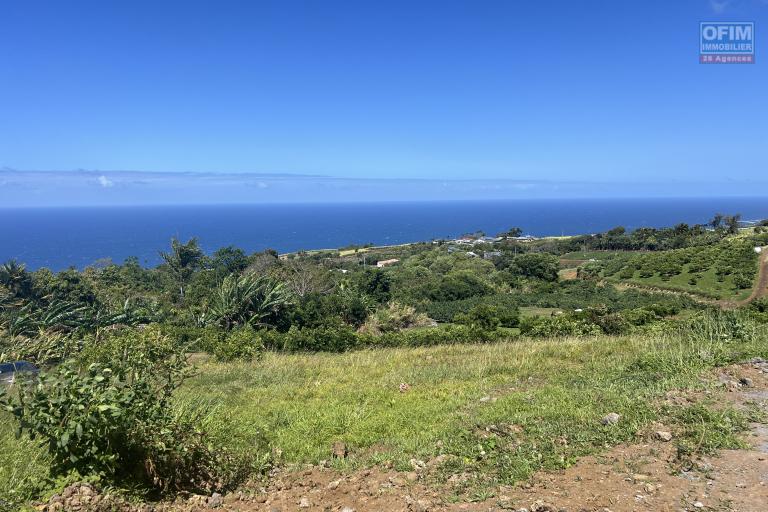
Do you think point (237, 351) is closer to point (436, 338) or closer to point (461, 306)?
point (436, 338)

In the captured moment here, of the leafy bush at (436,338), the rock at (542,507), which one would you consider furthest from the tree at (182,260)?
the rock at (542,507)

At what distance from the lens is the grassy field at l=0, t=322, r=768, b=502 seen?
4199 millimetres

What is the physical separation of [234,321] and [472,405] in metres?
19.1

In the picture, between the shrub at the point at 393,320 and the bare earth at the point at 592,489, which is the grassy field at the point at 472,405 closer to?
the bare earth at the point at 592,489

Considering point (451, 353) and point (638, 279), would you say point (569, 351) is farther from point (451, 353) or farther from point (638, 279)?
point (638, 279)

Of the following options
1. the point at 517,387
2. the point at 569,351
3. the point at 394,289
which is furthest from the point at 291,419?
the point at 394,289

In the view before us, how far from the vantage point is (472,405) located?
6.08m

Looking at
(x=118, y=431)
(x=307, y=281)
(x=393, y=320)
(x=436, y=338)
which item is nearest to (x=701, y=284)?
(x=393, y=320)

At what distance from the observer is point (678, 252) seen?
4638 cm

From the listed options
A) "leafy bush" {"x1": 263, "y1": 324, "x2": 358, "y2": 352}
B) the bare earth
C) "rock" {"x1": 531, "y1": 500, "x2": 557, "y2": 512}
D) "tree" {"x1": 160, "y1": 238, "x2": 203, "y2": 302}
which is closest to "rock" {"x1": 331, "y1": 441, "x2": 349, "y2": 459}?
the bare earth

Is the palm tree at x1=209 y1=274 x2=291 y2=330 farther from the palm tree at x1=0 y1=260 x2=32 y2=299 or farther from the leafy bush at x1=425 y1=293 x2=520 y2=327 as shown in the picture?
the palm tree at x1=0 y1=260 x2=32 y2=299

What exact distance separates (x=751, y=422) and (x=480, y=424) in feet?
8.06

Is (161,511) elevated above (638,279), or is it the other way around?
(161,511)

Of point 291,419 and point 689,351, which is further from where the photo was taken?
point 689,351
